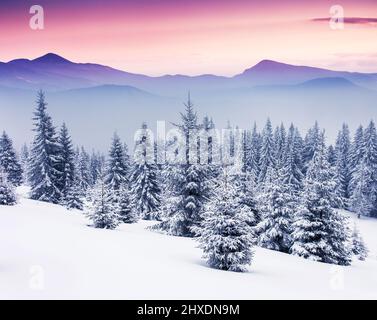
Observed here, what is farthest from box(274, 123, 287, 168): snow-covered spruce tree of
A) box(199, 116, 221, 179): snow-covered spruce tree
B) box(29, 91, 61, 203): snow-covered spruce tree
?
box(199, 116, 221, 179): snow-covered spruce tree

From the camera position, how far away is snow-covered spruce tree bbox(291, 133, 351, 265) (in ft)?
74.7

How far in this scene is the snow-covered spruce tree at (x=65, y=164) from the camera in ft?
141

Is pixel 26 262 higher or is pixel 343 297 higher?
pixel 26 262

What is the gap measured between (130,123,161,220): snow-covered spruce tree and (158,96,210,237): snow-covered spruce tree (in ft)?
54.0

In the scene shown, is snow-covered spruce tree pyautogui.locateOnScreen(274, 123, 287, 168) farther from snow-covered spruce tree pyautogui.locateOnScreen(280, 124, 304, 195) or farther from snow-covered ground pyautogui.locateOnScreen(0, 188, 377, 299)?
snow-covered ground pyautogui.locateOnScreen(0, 188, 377, 299)

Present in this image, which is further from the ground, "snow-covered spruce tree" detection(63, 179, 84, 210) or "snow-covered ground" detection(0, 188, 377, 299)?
"snow-covered ground" detection(0, 188, 377, 299)

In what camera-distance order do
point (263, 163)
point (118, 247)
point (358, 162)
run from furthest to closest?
point (263, 163) < point (358, 162) < point (118, 247)

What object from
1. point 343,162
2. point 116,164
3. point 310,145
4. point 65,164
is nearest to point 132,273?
point 65,164

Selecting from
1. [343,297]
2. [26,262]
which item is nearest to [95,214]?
[26,262]

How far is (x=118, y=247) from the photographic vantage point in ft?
53.8

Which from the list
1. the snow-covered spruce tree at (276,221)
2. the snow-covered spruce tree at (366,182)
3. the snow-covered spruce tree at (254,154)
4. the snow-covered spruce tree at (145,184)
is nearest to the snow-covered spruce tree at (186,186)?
the snow-covered spruce tree at (276,221)

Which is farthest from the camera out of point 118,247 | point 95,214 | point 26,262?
point 95,214
